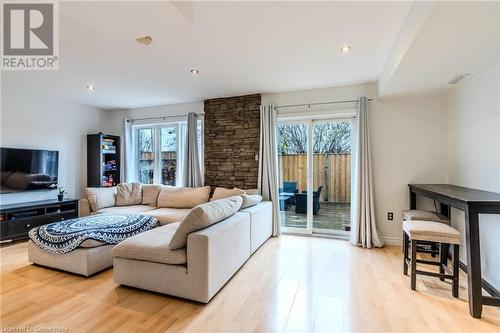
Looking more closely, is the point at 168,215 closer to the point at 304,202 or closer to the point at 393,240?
the point at 304,202

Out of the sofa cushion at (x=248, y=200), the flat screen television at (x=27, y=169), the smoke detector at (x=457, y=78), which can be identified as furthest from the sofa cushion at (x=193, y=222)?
the flat screen television at (x=27, y=169)

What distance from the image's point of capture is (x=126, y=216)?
11.4 ft

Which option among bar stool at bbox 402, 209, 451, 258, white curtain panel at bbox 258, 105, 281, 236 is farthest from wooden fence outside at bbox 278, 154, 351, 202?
bar stool at bbox 402, 209, 451, 258

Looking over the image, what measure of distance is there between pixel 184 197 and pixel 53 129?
2.83m

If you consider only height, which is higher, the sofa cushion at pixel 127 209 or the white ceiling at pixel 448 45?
the white ceiling at pixel 448 45

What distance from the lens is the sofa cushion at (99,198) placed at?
414 centimetres

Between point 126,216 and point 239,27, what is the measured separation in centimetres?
288

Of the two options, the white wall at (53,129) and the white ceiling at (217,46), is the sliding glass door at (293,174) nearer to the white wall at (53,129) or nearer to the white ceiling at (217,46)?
the white ceiling at (217,46)

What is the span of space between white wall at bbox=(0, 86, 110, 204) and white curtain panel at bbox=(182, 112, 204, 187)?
7.51ft

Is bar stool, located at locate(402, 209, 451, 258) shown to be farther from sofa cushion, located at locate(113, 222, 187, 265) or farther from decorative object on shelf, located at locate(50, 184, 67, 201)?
decorative object on shelf, located at locate(50, 184, 67, 201)

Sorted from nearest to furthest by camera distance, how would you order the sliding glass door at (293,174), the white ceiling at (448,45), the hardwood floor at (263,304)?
the white ceiling at (448,45) → the hardwood floor at (263,304) → the sliding glass door at (293,174)

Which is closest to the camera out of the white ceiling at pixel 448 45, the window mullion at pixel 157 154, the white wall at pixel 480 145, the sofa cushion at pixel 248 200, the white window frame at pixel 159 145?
the white ceiling at pixel 448 45

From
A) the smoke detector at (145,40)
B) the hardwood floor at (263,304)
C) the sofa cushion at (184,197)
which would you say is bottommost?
the hardwood floor at (263,304)

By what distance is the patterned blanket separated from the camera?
2.62 metres
